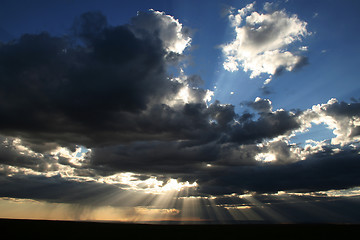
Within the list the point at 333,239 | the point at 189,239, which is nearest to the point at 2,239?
the point at 189,239

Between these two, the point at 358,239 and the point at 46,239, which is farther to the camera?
the point at 358,239

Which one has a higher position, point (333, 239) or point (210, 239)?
point (210, 239)

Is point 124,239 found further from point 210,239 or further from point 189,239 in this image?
point 210,239

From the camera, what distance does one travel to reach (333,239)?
104062mm

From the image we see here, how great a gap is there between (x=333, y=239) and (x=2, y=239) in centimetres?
13169

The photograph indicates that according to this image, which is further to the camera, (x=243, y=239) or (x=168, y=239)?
(x=243, y=239)

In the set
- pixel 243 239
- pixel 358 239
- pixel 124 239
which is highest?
pixel 124 239

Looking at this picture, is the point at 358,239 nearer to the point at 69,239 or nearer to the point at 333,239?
the point at 333,239

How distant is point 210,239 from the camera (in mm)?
92625

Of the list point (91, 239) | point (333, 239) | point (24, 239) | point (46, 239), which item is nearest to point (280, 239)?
point (333, 239)

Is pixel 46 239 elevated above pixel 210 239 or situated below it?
above

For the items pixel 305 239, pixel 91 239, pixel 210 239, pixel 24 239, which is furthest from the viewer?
pixel 305 239

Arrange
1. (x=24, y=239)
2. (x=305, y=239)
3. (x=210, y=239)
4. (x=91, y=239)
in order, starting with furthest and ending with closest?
(x=305, y=239), (x=210, y=239), (x=91, y=239), (x=24, y=239)

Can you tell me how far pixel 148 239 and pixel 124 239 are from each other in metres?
8.55
